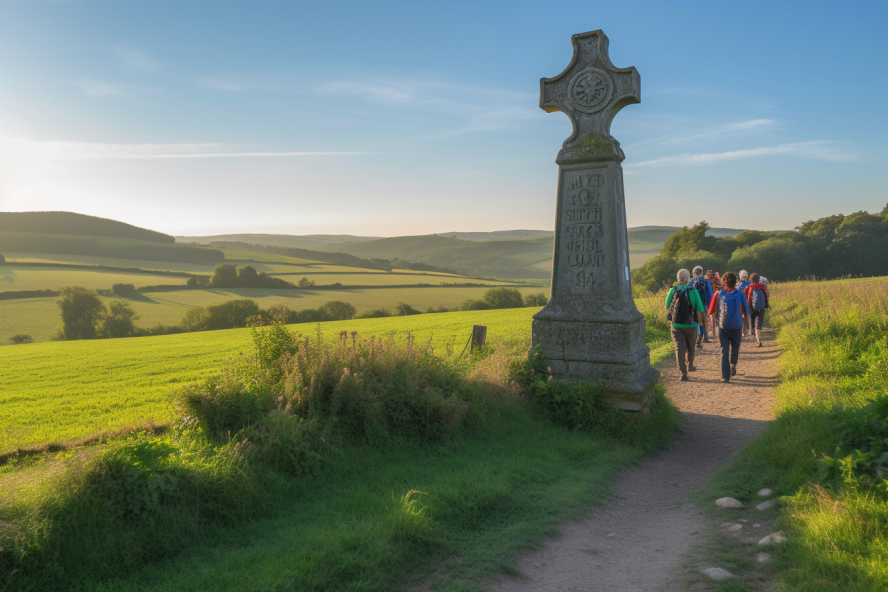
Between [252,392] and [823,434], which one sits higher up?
[252,392]

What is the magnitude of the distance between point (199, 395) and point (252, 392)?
1.82ft

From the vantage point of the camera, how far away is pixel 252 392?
5820 millimetres

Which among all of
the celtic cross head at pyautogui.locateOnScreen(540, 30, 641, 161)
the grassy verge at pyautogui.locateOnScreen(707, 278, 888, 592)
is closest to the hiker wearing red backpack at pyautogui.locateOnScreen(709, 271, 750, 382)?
the grassy verge at pyautogui.locateOnScreen(707, 278, 888, 592)

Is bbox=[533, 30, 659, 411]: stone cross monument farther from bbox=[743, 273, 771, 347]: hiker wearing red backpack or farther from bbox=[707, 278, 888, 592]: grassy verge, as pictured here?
bbox=[743, 273, 771, 347]: hiker wearing red backpack

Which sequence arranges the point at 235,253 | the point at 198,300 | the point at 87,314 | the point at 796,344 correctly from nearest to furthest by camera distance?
the point at 796,344 → the point at 87,314 → the point at 198,300 → the point at 235,253

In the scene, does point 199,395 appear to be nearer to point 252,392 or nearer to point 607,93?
point 252,392

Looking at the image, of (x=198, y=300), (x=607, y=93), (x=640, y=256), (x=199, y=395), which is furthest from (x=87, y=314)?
(x=640, y=256)

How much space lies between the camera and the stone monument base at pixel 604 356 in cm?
741

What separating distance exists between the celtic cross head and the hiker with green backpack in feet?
13.0

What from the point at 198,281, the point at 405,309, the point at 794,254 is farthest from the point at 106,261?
the point at 794,254

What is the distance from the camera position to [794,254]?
58500mm

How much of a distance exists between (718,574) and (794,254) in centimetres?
6729

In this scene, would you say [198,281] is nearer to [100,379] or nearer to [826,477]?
[100,379]

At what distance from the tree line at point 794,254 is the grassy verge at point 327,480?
1899 inches
